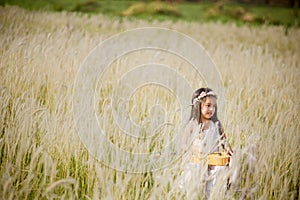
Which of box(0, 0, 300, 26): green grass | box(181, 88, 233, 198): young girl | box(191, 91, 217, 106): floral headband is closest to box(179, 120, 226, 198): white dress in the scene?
box(181, 88, 233, 198): young girl

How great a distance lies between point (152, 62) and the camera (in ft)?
12.0

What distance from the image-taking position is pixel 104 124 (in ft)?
6.85

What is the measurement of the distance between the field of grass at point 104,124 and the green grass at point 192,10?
1.94m

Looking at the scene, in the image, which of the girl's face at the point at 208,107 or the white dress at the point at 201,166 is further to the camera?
the girl's face at the point at 208,107

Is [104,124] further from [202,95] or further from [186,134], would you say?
[202,95]

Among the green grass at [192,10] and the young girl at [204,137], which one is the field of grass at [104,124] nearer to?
the young girl at [204,137]

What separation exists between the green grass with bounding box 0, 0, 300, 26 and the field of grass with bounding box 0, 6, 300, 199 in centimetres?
194

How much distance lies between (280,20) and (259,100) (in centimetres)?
578

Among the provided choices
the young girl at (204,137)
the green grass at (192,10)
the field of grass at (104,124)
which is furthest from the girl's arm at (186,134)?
the green grass at (192,10)

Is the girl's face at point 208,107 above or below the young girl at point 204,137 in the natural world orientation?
above

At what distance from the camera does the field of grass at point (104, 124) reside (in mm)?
1706

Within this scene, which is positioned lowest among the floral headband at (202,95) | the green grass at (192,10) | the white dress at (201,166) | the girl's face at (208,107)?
the white dress at (201,166)

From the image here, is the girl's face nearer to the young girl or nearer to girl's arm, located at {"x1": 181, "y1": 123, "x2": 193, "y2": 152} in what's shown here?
the young girl

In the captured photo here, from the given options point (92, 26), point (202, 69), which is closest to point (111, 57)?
point (202, 69)
